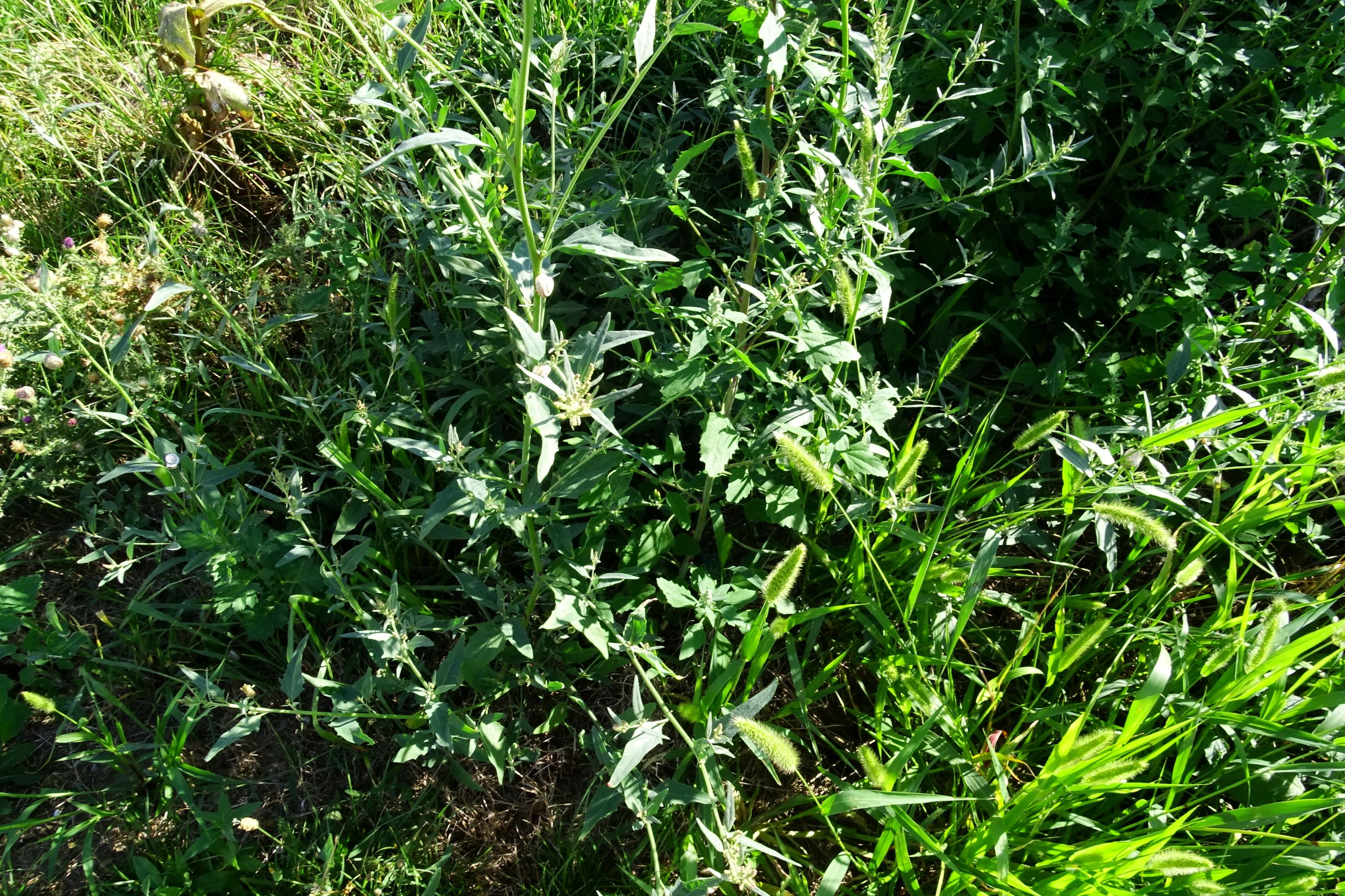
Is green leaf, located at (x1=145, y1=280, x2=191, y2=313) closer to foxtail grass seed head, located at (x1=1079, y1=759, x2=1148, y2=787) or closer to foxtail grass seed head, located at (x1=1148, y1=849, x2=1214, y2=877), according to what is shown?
foxtail grass seed head, located at (x1=1079, y1=759, x2=1148, y2=787)

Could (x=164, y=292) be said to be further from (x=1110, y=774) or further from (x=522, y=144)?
(x=1110, y=774)

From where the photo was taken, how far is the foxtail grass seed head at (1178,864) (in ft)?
4.94

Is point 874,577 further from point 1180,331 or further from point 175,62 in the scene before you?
point 175,62

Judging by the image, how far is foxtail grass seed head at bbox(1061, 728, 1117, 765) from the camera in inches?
61.6

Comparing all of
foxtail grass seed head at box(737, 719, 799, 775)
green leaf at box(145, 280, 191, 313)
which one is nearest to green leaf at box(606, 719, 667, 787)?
foxtail grass seed head at box(737, 719, 799, 775)

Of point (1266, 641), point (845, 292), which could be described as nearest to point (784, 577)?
point (845, 292)

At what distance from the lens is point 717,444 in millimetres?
1774

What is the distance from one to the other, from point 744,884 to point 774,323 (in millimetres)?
1119

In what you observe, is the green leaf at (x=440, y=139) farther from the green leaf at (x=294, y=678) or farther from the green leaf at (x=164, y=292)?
the green leaf at (x=294, y=678)

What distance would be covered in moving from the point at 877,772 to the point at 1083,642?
0.52 meters

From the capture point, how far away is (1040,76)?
2.02 meters

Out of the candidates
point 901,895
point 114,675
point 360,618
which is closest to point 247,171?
point 114,675

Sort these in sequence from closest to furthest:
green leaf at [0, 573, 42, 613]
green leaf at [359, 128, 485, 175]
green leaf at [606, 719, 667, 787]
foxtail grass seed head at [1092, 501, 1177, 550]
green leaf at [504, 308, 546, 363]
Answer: green leaf at [359, 128, 485, 175]
green leaf at [504, 308, 546, 363]
green leaf at [606, 719, 667, 787]
foxtail grass seed head at [1092, 501, 1177, 550]
green leaf at [0, 573, 42, 613]

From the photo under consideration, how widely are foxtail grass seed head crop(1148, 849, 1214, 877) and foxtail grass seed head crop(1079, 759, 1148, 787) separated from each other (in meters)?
0.13
